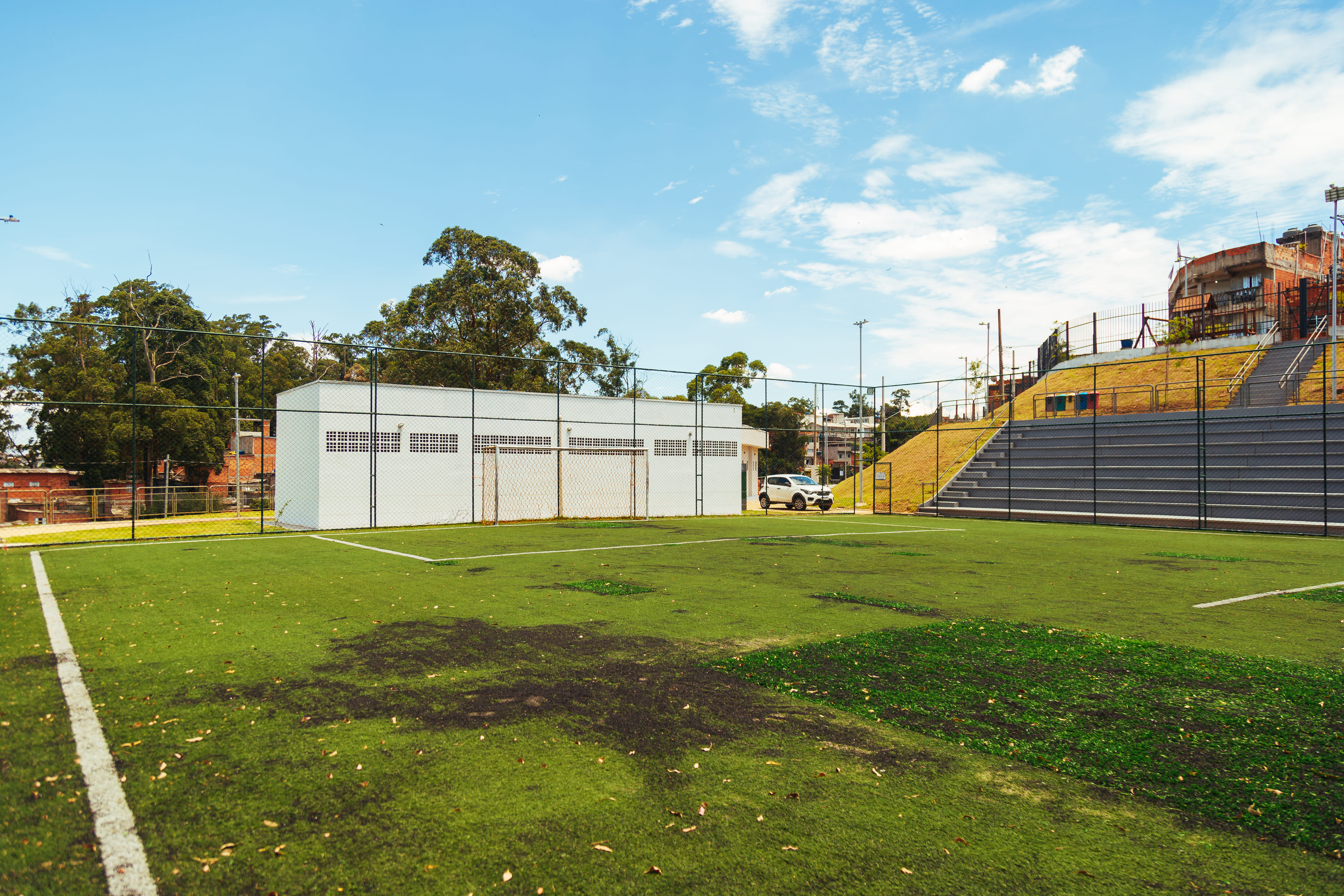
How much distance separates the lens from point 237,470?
18.6 meters

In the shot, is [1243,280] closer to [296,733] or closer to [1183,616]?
[1183,616]

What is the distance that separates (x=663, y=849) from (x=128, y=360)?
4986 centimetres

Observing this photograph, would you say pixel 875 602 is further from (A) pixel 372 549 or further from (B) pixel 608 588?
(A) pixel 372 549

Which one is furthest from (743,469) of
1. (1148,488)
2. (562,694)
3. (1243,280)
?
(1243,280)

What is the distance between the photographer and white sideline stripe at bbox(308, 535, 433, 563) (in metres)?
11.4

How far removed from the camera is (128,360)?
135ft

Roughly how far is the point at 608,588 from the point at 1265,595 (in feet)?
24.6

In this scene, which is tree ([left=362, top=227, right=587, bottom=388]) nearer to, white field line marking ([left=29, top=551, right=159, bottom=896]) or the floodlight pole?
the floodlight pole

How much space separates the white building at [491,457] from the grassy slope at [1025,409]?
6303 millimetres

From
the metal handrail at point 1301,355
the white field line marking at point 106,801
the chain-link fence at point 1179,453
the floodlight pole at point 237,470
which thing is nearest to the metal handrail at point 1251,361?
the chain-link fence at point 1179,453

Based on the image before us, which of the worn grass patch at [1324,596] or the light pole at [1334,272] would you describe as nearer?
the worn grass patch at [1324,596]

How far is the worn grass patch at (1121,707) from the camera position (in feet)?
10.0

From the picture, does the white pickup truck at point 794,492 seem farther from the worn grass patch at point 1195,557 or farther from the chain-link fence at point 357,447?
the worn grass patch at point 1195,557

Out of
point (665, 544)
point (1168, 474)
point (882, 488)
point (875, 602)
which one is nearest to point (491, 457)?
point (665, 544)
